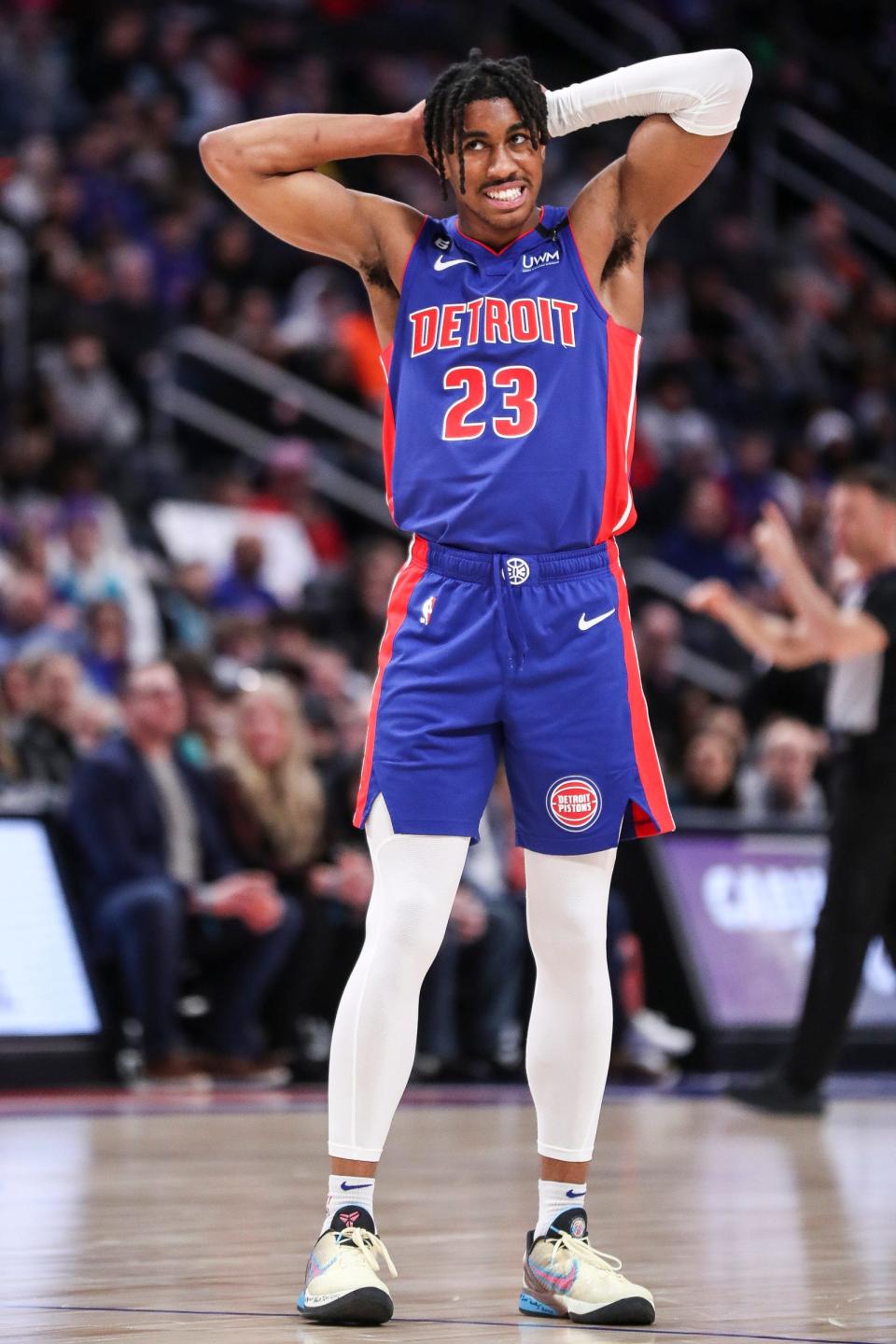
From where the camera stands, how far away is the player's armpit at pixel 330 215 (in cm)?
404

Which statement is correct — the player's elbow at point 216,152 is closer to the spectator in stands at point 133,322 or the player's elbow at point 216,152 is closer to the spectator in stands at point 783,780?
the spectator in stands at point 783,780

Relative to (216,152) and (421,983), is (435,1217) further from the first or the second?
(216,152)

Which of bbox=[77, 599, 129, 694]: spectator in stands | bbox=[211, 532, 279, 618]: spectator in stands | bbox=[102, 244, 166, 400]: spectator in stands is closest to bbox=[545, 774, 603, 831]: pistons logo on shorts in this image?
bbox=[77, 599, 129, 694]: spectator in stands

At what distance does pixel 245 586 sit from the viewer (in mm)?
12336

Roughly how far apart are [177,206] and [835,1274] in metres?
11.2

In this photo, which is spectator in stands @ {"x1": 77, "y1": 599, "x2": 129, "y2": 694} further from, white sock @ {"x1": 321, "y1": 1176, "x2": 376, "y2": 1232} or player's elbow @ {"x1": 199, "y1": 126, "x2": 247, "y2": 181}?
white sock @ {"x1": 321, "y1": 1176, "x2": 376, "y2": 1232}

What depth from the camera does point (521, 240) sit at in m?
4.01

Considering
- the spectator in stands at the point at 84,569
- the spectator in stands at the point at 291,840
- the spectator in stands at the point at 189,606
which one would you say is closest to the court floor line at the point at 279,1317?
the spectator in stands at the point at 291,840

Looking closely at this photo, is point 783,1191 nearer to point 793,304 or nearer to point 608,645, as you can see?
point 608,645

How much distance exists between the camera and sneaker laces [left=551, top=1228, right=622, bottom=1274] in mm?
3746

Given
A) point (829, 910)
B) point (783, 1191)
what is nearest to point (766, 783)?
point (829, 910)

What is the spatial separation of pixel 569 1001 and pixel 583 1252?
43 cm

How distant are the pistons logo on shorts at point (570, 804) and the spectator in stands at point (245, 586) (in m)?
8.42

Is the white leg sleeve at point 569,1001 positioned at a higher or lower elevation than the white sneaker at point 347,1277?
higher
